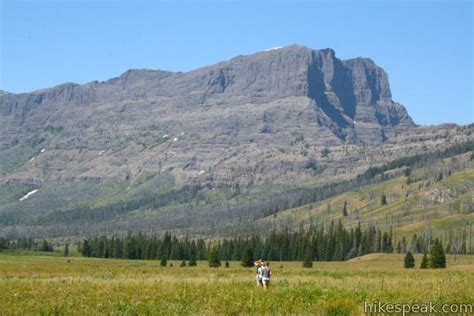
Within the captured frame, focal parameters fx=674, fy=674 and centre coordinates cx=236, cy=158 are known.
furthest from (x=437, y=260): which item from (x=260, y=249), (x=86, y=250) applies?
(x=86, y=250)

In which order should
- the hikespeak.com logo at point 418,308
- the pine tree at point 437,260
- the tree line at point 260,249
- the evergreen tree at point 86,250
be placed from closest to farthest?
the hikespeak.com logo at point 418,308, the pine tree at point 437,260, the tree line at point 260,249, the evergreen tree at point 86,250

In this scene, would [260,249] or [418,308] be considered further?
[260,249]

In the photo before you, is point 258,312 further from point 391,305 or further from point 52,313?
point 52,313

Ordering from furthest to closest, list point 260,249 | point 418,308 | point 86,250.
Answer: point 86,250, point 260,249, point 418,308

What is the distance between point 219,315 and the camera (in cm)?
2872

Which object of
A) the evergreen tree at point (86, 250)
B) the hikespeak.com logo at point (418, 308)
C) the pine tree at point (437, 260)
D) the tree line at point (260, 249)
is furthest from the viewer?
the evergreen tree at point (86, 250)

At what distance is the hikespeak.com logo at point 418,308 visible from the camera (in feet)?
92.4

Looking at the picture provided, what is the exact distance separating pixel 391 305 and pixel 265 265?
15757mm

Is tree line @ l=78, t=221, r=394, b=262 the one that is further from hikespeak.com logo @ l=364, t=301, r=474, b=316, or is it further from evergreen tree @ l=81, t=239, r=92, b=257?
hikespeak.com logo @ l=364, t=301, r=474, b=316

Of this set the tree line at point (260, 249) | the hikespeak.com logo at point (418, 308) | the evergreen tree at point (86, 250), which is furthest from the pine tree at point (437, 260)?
the evergreen tree at point (86, 250)

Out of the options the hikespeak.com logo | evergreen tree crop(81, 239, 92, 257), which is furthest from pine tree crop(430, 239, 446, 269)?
evergreen tree crop(81, 239, 92, 257)

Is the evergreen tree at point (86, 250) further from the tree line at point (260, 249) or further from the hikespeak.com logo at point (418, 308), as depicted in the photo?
the hikespeak.com logo at point (418, 308)

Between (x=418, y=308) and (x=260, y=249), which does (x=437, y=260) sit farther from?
(x=418, y=308)

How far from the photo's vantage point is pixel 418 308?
29141 millimetres
